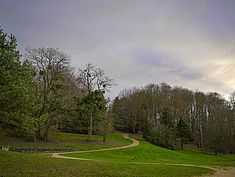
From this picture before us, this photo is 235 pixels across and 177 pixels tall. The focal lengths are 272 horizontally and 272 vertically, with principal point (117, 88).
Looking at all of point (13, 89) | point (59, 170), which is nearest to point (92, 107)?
point (59, 170)

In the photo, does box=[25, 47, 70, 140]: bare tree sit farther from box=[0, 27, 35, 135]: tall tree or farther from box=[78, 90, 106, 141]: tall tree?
box=[0, 27, 35, 135]: tall tree

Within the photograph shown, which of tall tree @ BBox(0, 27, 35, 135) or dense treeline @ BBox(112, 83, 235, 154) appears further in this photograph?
dense treeline @ BBox(112, 83, 235, 154)

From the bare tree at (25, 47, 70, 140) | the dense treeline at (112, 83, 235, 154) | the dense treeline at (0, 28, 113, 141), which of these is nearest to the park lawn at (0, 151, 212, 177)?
the dense treeline at (0, 28, 113, 141)

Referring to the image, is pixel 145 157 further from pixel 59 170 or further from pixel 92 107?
pixel 59 170

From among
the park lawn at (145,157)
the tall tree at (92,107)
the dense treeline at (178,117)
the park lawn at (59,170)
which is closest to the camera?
the park lawn at (59,170)

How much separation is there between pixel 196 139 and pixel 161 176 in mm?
58048

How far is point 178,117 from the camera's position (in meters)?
73.9

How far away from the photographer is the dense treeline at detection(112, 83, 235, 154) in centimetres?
6291

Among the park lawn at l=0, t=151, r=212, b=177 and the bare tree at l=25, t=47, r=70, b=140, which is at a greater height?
the bare tree at l=25, t=47, r=70, b=140

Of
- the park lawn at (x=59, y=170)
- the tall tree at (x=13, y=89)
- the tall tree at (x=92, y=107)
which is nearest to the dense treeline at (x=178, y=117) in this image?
the tall tree at (x=92, y=107)

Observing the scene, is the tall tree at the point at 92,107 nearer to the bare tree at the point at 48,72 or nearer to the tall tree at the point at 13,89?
the bare tree at the point at 48,72

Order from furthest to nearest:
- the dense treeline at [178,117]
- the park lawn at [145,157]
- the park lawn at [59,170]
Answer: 1. the dense treeline at [178,117]
2. the park lawn at [145,157]
3. the park lawn at [59,170]

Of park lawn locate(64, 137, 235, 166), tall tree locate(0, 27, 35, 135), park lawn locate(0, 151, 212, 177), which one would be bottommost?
park lawn locate(64, 137, 235, 166)

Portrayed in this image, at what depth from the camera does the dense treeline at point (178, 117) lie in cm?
6291
